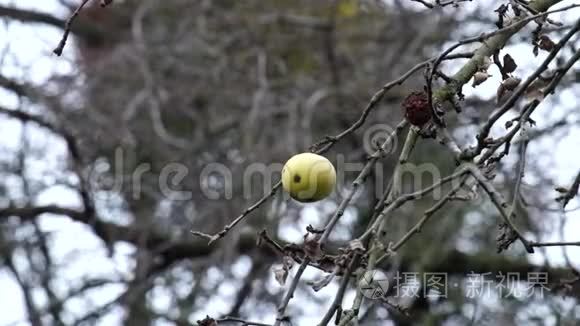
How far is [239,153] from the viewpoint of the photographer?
369 cm

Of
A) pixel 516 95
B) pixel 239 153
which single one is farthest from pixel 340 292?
pixel 239 153

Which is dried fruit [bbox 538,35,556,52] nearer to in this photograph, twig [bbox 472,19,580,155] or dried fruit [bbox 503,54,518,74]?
dried fruit [bbox 503,54,518,74]

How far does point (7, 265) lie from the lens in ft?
11.0

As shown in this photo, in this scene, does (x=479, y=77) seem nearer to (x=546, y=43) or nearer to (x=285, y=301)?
(x=546, y=43)

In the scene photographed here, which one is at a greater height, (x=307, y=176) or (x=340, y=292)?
(x=307, y=176)

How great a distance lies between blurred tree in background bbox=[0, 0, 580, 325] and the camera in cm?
328

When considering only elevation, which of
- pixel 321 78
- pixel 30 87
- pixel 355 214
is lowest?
pixel 355 214

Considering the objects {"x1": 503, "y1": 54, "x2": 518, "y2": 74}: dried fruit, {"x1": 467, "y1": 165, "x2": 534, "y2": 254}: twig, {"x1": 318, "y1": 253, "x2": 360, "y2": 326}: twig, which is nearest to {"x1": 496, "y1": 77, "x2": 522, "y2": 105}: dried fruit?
{"x1": 503, "y1": 54, "x2": 518, "y2": 74}: dried fruit

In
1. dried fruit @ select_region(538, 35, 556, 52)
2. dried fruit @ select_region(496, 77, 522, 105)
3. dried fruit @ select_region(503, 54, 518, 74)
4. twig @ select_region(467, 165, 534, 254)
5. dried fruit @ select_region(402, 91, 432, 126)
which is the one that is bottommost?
twig @ select_region(467, 165, 534, 254)

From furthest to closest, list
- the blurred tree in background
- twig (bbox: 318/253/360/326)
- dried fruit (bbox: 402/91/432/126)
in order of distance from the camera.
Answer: the blurred tree in background → dried fruit (bbox: 402/91/432/126) → twig (bbox: 318/253/360/326)

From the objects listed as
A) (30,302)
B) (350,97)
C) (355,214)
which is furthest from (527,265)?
(30,302)

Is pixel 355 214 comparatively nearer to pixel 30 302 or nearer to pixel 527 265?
pixel 527 265

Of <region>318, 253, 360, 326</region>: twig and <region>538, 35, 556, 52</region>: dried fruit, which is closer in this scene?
<region>318, 253, 360, 326</region>: twig

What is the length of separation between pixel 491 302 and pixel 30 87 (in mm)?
1700
